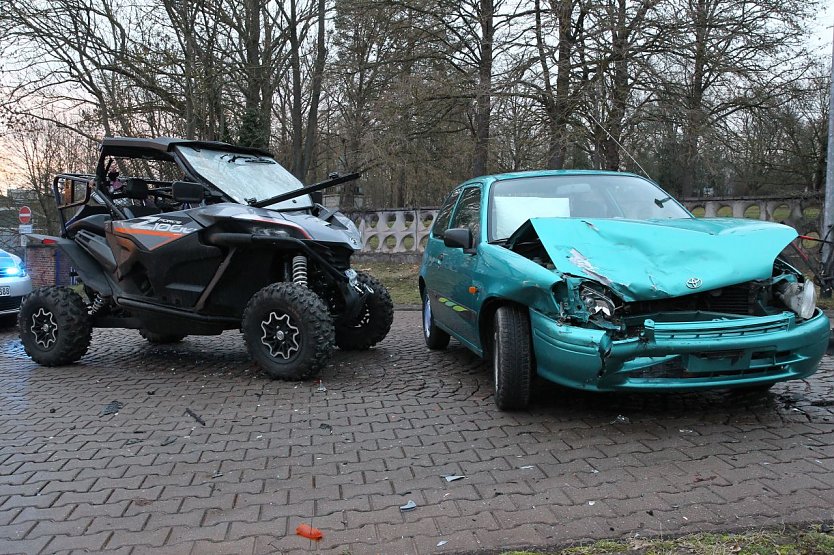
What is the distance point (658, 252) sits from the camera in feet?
13.1

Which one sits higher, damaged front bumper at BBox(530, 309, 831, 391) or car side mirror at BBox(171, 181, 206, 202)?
car side mirror at BBox(171, 181, 206, 202)

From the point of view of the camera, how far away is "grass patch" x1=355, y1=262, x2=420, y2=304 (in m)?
11.6

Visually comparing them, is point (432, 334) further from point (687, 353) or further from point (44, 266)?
point (44, 266)

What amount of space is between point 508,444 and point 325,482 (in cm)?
116

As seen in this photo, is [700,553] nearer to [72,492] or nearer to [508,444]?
[508,444]

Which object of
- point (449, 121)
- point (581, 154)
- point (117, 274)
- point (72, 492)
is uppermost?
point (449, 121)

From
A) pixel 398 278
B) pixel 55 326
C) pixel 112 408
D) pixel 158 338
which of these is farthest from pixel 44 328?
pixel 398 278

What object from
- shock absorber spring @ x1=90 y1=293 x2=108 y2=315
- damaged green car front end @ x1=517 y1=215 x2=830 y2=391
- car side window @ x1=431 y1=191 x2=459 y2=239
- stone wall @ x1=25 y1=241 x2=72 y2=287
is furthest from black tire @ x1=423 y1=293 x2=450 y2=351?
stone wall @ x1=25 y1=241 x2=72 y2=287

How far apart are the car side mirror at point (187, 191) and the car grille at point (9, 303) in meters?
5.03

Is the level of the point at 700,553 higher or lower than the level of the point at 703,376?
lower

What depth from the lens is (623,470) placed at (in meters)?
3.41

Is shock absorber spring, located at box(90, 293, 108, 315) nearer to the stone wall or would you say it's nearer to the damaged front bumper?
the damaged front bumper

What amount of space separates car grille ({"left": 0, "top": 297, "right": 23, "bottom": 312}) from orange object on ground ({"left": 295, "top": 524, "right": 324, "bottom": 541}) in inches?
307

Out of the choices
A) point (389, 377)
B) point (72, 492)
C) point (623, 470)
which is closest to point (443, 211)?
point (389, 377)
